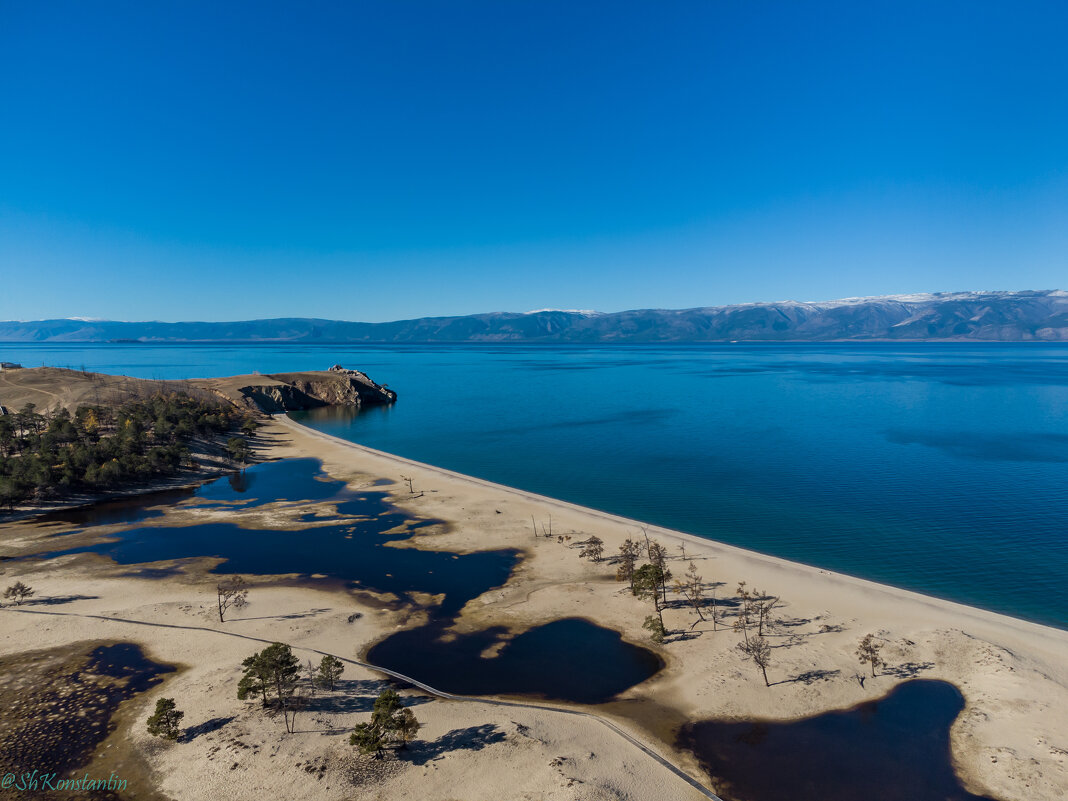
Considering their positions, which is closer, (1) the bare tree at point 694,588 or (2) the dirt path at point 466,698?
(2) the dirt path at point 466,698

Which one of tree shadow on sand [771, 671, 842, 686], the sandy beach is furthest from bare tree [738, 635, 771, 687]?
tree shadow on sand [771, 671, 842, 686]

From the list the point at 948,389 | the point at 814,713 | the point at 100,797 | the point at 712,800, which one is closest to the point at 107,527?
the point at 100,797

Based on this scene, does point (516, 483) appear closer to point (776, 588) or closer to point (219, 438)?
point (776, 588)

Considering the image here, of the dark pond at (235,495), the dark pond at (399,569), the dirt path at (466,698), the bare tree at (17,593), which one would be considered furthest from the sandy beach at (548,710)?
the dark pond at (235,495)

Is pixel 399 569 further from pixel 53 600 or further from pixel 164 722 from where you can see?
pixel 53 600

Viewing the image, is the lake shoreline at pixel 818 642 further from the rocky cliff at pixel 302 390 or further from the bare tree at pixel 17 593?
the rocky cliff at pixel 302 390

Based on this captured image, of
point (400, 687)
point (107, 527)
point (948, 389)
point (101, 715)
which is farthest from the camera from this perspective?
point (948, 389)
